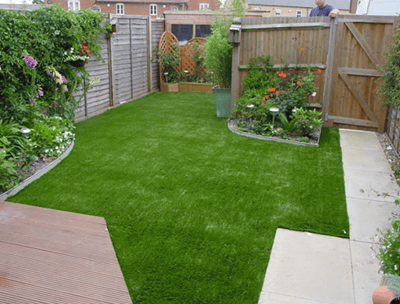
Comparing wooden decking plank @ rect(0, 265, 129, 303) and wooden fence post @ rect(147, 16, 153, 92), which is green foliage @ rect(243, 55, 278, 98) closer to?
wooden fence post @ rect(147, 16, 153, 92)

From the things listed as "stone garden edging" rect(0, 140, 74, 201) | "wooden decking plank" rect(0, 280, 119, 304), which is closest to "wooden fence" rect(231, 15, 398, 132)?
"stone garden edging" rect(0, 140, 74, 201)

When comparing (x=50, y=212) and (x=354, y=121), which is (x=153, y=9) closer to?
(x=354, y=121)

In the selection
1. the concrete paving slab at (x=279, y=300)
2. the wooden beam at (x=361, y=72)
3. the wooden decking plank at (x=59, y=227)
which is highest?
the wooden beam at (x=361, y=72)

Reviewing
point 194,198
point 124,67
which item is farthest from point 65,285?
point 124,67

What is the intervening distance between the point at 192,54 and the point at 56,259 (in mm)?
9175

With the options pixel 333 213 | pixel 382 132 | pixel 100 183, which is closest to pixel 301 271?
pixel 333 213

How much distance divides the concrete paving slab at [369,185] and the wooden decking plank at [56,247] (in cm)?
274

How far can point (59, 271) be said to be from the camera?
2.84 m

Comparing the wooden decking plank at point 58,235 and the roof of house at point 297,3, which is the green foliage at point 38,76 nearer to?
the wooden decking plank at point 58,235

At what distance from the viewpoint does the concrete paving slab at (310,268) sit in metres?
2.69

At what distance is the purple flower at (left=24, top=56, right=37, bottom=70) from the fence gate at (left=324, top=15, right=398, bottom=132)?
15.9 ft

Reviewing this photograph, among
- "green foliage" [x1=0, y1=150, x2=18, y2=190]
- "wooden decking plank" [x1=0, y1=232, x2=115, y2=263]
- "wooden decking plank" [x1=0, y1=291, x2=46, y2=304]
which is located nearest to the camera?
"wooden decking plank" [x1=0, y1=291, x2=46, y2=304]

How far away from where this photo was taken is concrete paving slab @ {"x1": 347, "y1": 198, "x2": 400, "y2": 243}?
347 centimetres

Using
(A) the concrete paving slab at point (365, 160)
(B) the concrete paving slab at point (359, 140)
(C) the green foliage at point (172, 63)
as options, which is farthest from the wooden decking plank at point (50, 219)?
(C) the green foliage at point (172, 63)
